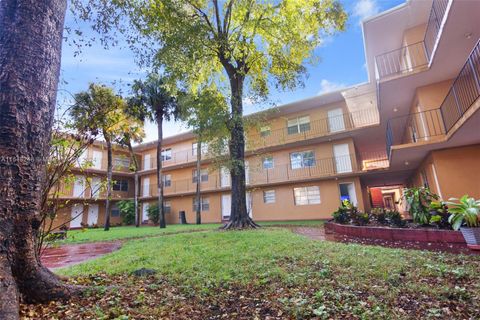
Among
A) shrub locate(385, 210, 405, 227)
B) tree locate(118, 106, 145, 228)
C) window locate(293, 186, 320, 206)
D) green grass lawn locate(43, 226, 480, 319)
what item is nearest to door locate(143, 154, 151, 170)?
tree locate(118, 106, 145, 228)

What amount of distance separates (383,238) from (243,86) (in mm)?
8653

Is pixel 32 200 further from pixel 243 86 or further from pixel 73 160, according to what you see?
pixel 243 86

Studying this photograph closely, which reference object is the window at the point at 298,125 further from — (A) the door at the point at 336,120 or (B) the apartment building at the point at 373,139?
(A) the door at the point at 336,120

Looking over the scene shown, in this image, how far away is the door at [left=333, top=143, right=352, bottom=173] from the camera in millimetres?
17109

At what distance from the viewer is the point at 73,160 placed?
3.84 m

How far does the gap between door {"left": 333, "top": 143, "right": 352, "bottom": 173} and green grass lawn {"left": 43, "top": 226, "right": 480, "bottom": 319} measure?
1262 centimetres

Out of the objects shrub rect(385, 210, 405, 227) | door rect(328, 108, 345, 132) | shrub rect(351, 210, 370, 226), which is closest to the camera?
shrub rect(385, 210, 405, 227)

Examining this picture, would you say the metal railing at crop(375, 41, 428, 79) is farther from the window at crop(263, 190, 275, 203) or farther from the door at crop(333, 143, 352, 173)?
the window at crop(263, 190, 275, 203)

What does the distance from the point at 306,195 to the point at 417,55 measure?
10.9m

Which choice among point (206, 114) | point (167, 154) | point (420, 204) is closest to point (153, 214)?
point (167, 154)

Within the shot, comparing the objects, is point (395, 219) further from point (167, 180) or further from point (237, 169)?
point (167, 180)

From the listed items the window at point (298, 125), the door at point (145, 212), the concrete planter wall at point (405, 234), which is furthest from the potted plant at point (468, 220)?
the door at point (145, 212)

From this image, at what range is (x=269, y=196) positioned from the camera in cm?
2014

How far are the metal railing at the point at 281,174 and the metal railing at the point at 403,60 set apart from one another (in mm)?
6237
